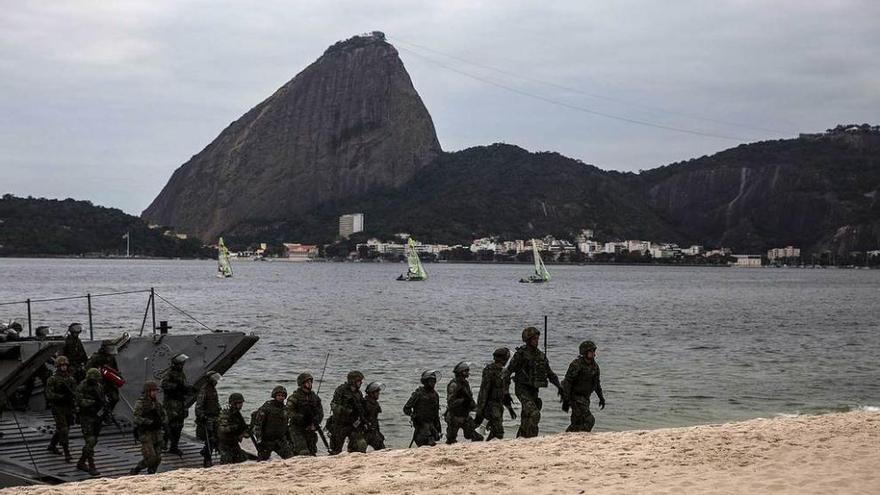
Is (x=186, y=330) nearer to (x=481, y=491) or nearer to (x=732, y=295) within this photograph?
(x=481, y=491)

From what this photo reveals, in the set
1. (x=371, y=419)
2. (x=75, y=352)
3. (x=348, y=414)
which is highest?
(x=75, y=352)

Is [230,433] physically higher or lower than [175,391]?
lower

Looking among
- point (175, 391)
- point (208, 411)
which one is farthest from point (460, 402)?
point (175, 391)

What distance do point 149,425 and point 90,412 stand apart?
3.47ft

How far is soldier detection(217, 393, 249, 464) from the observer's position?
14.4 meters

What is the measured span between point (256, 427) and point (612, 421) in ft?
39.1

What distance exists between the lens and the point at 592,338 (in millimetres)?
51094

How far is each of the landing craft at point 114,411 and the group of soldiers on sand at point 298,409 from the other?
15.0 inches

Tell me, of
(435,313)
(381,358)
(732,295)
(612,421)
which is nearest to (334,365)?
(381,358)

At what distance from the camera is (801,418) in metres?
17.7

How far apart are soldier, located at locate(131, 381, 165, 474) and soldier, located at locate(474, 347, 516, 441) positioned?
4521 millimetres

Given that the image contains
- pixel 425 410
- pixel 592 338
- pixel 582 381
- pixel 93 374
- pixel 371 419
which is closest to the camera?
pixel 93 374

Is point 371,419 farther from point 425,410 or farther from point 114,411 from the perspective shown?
point 114,411

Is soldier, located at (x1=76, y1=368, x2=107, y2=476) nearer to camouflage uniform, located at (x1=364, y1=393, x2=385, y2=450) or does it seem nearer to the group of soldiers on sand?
the group of soldiers on sand
